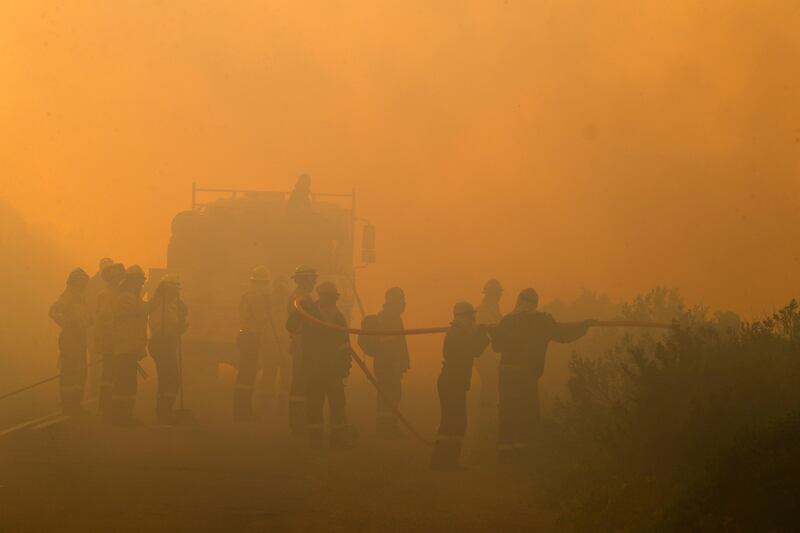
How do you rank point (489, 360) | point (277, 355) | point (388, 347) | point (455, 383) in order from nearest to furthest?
point (455, 383) → point (388, 347) → point (489, 360) → point (277, 355)

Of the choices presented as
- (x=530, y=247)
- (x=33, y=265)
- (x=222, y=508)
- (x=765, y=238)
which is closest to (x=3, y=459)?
(x=222, y=508)

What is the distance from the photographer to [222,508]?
9164 millimetres

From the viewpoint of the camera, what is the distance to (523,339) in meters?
12.5

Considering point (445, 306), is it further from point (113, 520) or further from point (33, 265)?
point (113, 520)

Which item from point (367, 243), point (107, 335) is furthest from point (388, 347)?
point (367, 243)

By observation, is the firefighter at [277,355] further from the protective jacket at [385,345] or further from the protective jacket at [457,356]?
the protective jacket at [457,356]

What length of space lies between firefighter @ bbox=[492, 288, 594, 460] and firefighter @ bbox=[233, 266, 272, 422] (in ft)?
16.6

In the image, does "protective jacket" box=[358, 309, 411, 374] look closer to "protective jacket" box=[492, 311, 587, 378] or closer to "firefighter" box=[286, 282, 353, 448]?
"firefighter" box=[286, 282, 353, 448]

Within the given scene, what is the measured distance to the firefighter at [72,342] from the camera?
16.3 meters

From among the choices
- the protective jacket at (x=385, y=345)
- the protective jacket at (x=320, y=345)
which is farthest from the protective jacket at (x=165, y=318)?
the protective jacket at (x=320, y=345)

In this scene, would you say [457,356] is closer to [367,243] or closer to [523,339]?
[523,339]

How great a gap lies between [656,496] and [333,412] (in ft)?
20.3

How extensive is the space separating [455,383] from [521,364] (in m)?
0.74

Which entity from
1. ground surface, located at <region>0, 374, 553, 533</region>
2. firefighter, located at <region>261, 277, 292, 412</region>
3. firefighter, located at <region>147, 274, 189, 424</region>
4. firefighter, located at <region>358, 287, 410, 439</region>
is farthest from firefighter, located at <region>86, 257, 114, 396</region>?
firefighter, located at <region>358, 287, 410, 439</region>
